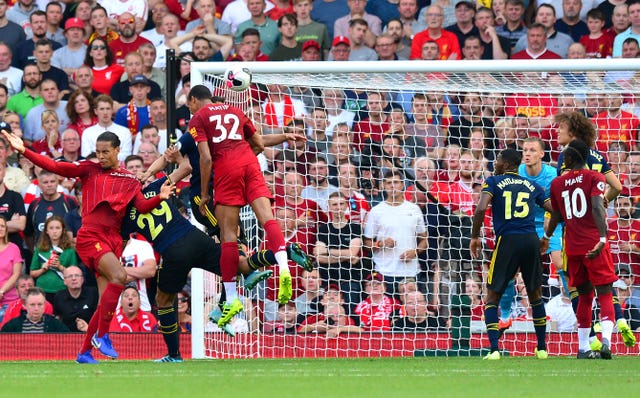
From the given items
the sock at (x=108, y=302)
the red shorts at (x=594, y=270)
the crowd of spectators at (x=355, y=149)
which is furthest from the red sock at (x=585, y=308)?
the sock at (x=108, y=302)

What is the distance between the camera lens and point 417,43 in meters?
18.5

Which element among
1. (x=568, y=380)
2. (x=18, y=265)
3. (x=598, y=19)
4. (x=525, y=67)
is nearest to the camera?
(x=568, y=380)

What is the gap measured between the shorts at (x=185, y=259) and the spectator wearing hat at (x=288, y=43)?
21.7ft

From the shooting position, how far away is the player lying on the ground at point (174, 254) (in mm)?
12414

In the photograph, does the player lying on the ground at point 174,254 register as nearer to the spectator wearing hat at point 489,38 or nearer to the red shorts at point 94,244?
the red shorts at point 94,244

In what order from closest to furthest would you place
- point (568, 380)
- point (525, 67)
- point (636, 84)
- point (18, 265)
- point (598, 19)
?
point (568, 380)
point (525, 67)
point (636, 84)
point (18, 265)
point (598, 19)

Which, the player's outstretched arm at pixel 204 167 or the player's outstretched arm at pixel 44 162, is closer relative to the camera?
the player's outstretched arm at pixel 44 162

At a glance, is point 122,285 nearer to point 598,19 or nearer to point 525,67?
point 525,67

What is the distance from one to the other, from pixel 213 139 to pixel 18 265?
502 centimetres

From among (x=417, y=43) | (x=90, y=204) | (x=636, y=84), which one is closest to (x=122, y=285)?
(x=90, y=204)

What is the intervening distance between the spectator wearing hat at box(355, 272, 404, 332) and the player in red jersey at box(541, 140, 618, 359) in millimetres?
2962

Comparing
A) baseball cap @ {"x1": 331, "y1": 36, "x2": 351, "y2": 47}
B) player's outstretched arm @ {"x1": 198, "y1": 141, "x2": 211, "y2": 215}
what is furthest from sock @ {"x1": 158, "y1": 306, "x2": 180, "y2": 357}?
baseball cap @ {"x1": 331, "y1": 36, "x2": 351, "y2": 47}

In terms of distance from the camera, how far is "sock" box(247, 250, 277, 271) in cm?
1253

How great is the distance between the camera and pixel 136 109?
18328 millimetres
